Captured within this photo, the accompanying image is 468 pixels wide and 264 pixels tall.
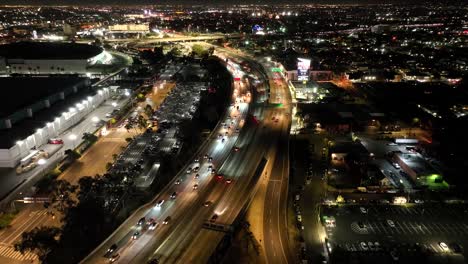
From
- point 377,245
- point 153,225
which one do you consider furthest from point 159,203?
point 377,245

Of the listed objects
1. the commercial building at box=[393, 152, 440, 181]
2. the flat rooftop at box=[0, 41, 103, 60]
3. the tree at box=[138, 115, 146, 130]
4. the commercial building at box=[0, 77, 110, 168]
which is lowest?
the commercial building at box=[393, 152, 440, 181]

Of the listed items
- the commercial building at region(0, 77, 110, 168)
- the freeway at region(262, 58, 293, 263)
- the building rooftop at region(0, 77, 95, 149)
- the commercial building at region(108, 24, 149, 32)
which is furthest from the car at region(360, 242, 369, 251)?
the commercial building at region(108, 24, 149, 32)

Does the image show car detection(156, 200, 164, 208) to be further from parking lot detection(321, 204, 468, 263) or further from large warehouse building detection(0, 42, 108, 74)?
large warehouse building detection(0, 42, 108, 74)

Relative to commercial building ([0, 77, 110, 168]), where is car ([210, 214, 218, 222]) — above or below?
below

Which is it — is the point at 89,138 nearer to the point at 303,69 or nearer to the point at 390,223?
the point at 390,223

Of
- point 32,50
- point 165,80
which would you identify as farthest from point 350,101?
point 32,50

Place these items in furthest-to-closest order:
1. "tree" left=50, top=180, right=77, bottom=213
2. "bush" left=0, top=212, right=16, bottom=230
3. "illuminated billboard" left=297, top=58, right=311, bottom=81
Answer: "illuminated billboard" left=297, top=58, right=311, bottom=81
"tree" left=50, top=180, right=77, bottom=213
"bush" left=0, top=212, right=16, bottom=230
